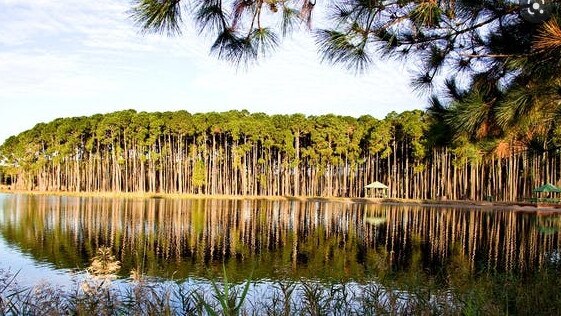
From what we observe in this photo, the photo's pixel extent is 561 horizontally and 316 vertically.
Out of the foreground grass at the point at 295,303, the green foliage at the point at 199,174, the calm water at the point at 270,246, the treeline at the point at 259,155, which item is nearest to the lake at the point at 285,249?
the calm water at the point at 270,246

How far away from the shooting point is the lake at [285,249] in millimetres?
13562

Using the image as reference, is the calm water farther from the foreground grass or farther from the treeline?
the treeline

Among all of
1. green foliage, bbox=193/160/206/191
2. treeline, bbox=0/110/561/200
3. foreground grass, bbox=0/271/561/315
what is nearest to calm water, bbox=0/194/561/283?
foreground grass, bbox=0/271/561/315

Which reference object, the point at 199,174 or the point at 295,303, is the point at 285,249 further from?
the point at 199,174

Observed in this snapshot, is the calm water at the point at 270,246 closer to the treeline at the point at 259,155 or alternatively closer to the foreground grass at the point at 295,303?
the foreground grass at the point at 295,303

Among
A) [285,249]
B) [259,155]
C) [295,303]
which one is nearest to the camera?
[295,303]

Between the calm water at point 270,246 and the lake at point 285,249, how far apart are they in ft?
0.12

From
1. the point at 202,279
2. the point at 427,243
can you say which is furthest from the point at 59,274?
the point at 427,243

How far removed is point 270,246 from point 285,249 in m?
0.97

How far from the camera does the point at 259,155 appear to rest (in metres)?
75.1

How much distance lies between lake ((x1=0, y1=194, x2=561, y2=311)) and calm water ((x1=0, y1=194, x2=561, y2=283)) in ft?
0.12

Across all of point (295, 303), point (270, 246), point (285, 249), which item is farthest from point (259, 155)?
point (295, 303)

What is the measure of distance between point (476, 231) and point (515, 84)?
23193 millimetres

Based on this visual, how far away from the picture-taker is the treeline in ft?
207
